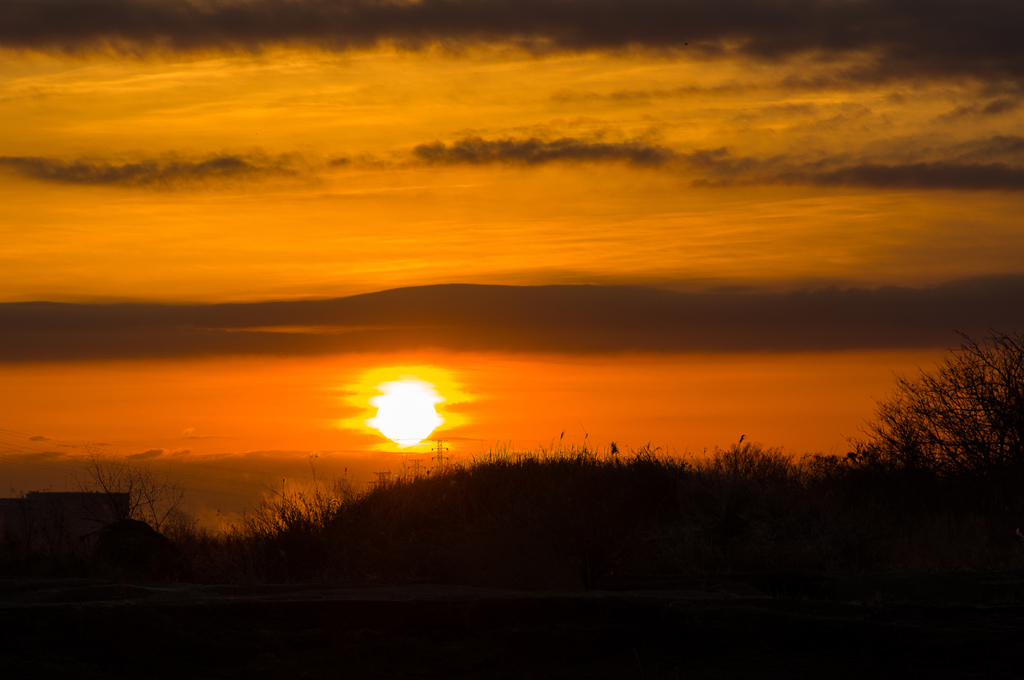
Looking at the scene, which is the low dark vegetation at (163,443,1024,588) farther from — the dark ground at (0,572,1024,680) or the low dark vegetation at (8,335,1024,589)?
the dark ground at (0,572,1024,680)

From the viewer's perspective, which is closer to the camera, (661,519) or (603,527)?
(603,527)

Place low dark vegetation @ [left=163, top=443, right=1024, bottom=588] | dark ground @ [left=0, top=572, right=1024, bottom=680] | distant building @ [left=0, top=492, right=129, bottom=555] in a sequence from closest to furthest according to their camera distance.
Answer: dark ground @ [left=0, top=572, right=1024, bottom=680], low dark vegetation @ [left=163, top=443, right=1024, bottom=588], distant building @ [left=0, top=492, right=129, bottom=555]

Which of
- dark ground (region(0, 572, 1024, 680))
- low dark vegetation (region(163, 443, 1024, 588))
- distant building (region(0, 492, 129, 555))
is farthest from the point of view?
distant building (region(0, 492, 129, 555))

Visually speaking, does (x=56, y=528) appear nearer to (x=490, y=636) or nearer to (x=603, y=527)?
(x=603, y=527)

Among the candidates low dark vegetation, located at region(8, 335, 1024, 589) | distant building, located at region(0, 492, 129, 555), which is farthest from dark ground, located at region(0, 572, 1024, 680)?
distant building, located at region(0, 492, 129, 555)

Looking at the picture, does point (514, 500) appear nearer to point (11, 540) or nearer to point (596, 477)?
point (596, 477)

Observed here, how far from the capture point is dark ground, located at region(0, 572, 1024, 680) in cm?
750

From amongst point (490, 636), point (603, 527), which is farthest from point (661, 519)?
point (490, 636)

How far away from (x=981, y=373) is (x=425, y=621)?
2617cm

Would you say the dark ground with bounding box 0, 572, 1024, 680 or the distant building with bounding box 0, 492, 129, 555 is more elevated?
the distant building with bounding box 0, 492, 129, 555

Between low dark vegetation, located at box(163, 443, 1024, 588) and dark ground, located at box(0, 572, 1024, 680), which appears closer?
dark ground, located at box(0, 572, 1024, 680)

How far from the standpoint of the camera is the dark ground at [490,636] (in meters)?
7.50

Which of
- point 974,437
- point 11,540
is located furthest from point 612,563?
point 11,540

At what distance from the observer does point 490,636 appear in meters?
8.27
